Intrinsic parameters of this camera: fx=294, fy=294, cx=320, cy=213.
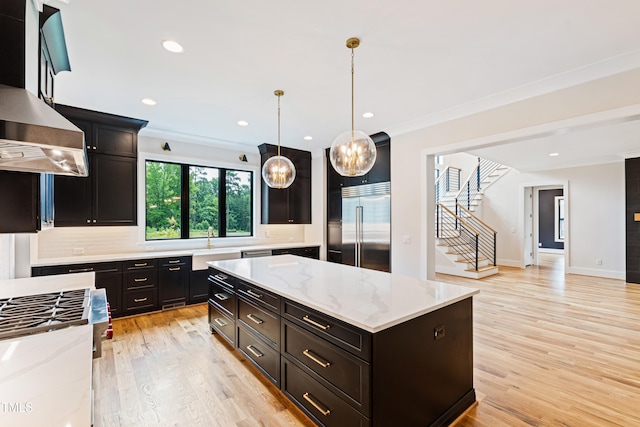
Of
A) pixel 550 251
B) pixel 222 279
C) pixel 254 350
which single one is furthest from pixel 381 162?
pixel 550 251

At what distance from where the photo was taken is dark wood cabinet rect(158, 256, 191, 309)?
4457 mm

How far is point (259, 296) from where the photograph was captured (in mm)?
2531

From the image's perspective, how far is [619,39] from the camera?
2402mm

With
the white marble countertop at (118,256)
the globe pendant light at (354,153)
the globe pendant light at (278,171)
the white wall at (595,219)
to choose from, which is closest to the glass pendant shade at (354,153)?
the globe pendant light at (354,153)

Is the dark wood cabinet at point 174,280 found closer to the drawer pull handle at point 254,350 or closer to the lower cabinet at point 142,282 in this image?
the lower cabinet at point 142,282

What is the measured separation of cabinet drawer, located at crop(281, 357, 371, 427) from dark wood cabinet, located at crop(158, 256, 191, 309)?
9.92 feet

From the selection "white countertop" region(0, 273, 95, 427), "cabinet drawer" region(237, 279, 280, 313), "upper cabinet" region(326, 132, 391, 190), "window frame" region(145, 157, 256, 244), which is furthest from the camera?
"upper cabinet" region(326, 132, 391, 190)

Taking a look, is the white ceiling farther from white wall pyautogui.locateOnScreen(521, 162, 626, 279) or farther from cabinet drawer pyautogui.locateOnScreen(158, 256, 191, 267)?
white wall pyautogui.locateOnScreen(521, 162, 626, 279)

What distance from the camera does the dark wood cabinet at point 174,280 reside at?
4457 mm

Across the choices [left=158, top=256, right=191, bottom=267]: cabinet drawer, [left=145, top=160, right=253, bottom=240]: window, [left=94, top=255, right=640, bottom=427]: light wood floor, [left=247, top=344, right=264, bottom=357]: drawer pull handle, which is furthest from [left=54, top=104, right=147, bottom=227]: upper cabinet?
[left=247, top=344, right=264, bottom=357]: drawer pull handle

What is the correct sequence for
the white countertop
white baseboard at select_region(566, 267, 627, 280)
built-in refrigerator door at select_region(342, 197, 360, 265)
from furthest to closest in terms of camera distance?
white baseboard at select_region(566, 267, 627, 280)
built-in refrigerator door at select_region(342, 197, 360, 265)
the white countertop

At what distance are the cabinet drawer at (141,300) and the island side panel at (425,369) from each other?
396 centimetres

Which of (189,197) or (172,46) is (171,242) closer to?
(189,197)

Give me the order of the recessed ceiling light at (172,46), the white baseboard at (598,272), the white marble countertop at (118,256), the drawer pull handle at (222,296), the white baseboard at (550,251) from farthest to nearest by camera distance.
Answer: the white baseboard at (550,251) < the white baseboard at (598,272) < the white marble countertop at (118,256) < the drawer pull handle at (222,296) < the recessed ceiling light at (172,46)
